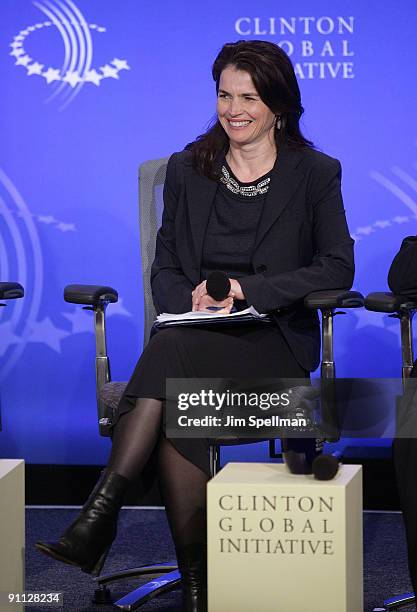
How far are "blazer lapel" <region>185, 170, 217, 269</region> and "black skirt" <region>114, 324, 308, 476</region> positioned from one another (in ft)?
1.17

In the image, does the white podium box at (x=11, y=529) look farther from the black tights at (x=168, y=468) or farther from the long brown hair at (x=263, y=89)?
the long brown hair at (x=263, y=89)

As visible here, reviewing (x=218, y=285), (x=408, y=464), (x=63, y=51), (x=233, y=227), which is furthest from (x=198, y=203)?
(x=63, y=51)

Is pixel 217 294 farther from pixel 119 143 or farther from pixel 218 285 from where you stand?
pixel 119 143

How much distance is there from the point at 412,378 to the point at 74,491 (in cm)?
214

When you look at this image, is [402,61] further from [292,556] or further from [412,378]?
[292,556]

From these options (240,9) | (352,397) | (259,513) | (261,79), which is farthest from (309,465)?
(240,9)

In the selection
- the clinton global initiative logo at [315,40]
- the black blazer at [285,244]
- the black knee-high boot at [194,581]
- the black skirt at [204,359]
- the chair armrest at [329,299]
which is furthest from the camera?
the clinton global initiative logo at [315,40]

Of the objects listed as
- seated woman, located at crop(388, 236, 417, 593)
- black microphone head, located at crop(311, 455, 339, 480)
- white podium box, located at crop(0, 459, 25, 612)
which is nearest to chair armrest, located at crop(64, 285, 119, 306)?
white podium box, located at crop(0, 459, 25, 612)

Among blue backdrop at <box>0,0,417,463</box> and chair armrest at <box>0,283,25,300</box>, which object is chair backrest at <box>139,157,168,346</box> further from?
blue backdrop at <box>0,0,417,463</box>

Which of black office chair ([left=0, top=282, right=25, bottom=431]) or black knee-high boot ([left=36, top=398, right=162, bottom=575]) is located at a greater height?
black office chair ([left=0, top=282, right=25, bottom=431])

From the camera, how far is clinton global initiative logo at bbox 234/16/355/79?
14.5 ft

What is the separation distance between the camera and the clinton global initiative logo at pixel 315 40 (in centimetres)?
443

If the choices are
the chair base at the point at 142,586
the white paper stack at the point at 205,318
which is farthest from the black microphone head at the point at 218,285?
the chair base at the point at 142,586

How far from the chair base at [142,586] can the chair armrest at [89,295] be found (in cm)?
86
